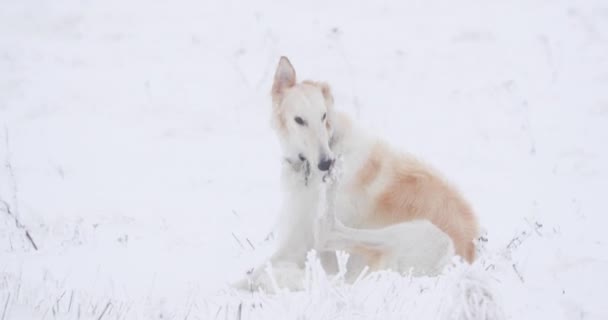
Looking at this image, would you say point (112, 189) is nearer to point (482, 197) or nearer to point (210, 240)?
point (210, 240)

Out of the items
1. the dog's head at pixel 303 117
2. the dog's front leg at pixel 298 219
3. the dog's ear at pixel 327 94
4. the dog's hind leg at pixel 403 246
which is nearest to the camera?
the dog's hind leg at pixel 403 246

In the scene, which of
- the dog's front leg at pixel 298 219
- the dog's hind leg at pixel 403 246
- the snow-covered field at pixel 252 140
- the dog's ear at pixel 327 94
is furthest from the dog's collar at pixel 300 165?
the snow-covered field at pixel 252 140

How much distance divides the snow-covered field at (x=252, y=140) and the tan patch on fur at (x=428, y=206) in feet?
0.58

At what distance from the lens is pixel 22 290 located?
330 cm

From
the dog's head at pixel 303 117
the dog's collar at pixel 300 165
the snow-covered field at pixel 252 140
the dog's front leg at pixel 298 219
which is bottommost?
the snow-covered field at pixel 252 140

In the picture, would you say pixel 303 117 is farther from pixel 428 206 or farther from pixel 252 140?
pixel 252 140

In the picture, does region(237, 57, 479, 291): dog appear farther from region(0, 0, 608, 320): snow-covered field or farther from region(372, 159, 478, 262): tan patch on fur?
region(0, 0, 608, 320): snow-covered field

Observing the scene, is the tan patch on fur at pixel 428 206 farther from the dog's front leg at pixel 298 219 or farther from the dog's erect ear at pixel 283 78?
the dog's erect ear at pixel 283 78

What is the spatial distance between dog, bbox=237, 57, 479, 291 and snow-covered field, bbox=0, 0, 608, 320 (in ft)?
1.16

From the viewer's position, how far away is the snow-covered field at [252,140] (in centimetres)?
338

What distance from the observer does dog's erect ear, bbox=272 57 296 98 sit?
15.0 ft

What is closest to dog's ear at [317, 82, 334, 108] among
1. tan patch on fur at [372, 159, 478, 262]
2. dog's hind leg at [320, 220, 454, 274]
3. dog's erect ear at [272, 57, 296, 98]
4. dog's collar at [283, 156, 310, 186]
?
dog's erect ear at [272, 57, 296, 98]

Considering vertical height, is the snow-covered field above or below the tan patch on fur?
below

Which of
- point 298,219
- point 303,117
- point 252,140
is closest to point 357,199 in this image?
point 298,219
